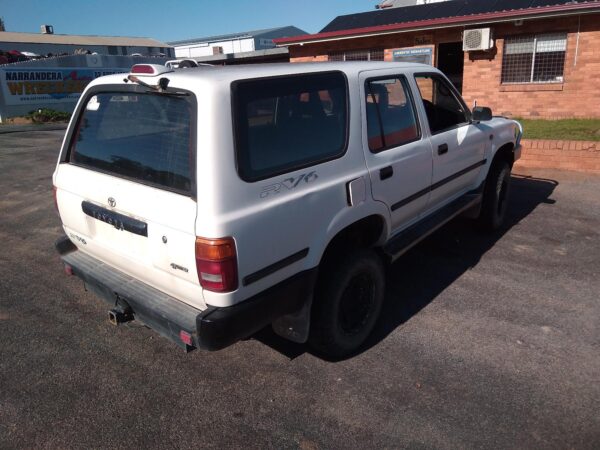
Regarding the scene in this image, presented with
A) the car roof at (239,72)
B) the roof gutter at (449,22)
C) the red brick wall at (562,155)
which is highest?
the roof gutter at (449,22)

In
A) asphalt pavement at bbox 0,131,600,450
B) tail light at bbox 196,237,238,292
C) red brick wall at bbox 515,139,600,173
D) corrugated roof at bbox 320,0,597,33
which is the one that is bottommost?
asphalt pavement at bbox 0,131,600,450

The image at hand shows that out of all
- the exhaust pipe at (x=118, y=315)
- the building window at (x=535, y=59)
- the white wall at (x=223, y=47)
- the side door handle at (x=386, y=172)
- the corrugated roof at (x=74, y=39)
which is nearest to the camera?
the exhaust pipe at (x=118, y=315)

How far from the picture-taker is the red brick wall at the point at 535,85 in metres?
11.9

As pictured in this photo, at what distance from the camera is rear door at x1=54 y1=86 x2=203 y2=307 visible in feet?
8.52

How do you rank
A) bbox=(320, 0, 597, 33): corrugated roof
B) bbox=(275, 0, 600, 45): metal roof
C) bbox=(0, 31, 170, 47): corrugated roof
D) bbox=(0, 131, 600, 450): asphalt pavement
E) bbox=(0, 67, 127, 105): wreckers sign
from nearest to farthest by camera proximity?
bbox=(0, 131, 600, 450): asphalt pavement
bbox=(275, 0, 600, 45): metal roof
bbox=(320, 0, 597, 33): corrugated roof
bbox=(0, 67, 127, 105): wreckers sign
bbox=(0, 31, 170, 47): corrugated roof

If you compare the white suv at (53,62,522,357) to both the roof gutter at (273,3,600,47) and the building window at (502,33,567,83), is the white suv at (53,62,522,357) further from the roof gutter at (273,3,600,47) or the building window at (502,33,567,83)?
the building window at (502,33,567,83)

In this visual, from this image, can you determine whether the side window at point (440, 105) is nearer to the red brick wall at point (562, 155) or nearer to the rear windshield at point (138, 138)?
the rear windshield at point (138, 138)

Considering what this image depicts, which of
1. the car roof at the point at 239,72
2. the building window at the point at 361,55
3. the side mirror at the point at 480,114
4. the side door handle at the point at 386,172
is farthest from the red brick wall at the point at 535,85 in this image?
Result: the side door handle at the point at 386,172

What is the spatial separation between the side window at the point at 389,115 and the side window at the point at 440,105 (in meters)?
0.33

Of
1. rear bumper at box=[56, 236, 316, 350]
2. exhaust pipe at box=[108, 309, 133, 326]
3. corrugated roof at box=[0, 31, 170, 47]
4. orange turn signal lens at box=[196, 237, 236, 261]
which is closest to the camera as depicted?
orange turn signal lens at box=[196, 237, 236, 261]

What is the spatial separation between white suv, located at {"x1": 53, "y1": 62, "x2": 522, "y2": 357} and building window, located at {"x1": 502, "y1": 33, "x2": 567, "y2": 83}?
34.5 ft

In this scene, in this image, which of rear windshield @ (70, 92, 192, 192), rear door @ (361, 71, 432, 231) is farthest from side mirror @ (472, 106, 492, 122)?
rear windshield @ (70, 92, 192, 192)

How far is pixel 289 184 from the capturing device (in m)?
2.76

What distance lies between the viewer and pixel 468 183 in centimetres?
496
